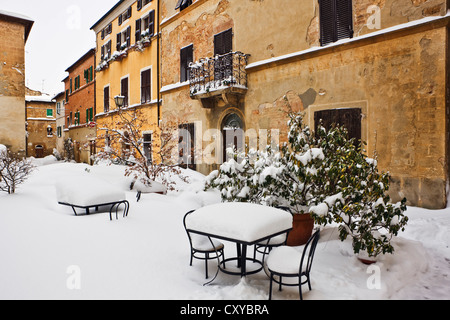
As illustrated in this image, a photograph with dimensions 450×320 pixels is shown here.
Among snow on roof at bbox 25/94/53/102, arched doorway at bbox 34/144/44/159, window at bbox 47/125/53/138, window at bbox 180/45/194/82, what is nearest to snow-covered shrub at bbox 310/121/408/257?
window at bbox 180/45/194/82

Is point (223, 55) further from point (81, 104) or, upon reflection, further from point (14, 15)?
point (81, 104)

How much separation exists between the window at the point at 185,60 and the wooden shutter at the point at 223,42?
5.29 ft

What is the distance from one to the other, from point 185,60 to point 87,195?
9.04 meters

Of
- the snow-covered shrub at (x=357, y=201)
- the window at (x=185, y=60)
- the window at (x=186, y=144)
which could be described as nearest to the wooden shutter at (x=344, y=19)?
the snow-covered shrub at (x=357, y=201)

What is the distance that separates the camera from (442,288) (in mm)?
3844

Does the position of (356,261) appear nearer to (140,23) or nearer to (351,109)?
(351,109)

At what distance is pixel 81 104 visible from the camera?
25.5 meters

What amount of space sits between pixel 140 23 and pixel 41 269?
623 inches

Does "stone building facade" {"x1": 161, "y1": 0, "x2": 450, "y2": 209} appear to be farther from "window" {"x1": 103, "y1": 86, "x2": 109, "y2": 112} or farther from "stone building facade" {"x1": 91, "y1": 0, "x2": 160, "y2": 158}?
"window" {"x1": 103, "y1": 86, "x2": 109, "y2": 112}

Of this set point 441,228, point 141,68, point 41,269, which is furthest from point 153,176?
point 141,68

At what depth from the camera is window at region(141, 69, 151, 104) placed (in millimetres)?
16266

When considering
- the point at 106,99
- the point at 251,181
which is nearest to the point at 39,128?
the point at 106,99

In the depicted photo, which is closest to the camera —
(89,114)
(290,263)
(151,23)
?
(290,263)

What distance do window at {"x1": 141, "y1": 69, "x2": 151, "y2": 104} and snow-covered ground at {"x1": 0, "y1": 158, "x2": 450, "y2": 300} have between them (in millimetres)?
10947
